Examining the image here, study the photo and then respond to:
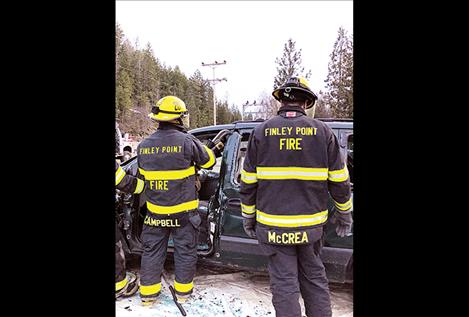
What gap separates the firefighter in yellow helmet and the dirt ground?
14 centimetres

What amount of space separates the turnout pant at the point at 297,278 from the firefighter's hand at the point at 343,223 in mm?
238

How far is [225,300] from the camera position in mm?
3254

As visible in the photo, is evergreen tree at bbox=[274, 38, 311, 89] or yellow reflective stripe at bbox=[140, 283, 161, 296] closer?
yellow reflective stripe at bbox=[140, 283, 161, 296]

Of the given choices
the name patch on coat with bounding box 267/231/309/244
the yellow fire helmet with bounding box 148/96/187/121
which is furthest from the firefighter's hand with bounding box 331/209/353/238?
the yellow fire helmet with bounding box 148/96/187/121

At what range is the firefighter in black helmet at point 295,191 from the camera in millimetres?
2305

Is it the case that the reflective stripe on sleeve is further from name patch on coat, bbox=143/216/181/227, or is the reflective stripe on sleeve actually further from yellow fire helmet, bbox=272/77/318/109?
name patch on coat, bbox=143/216/181/227

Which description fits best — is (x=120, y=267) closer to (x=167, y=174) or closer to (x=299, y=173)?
(x=167, y=174)

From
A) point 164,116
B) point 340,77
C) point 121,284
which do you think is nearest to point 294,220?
point 164,116

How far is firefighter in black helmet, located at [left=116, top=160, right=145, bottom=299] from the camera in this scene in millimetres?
3102

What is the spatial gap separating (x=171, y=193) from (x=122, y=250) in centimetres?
85

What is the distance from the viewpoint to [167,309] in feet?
10.2
